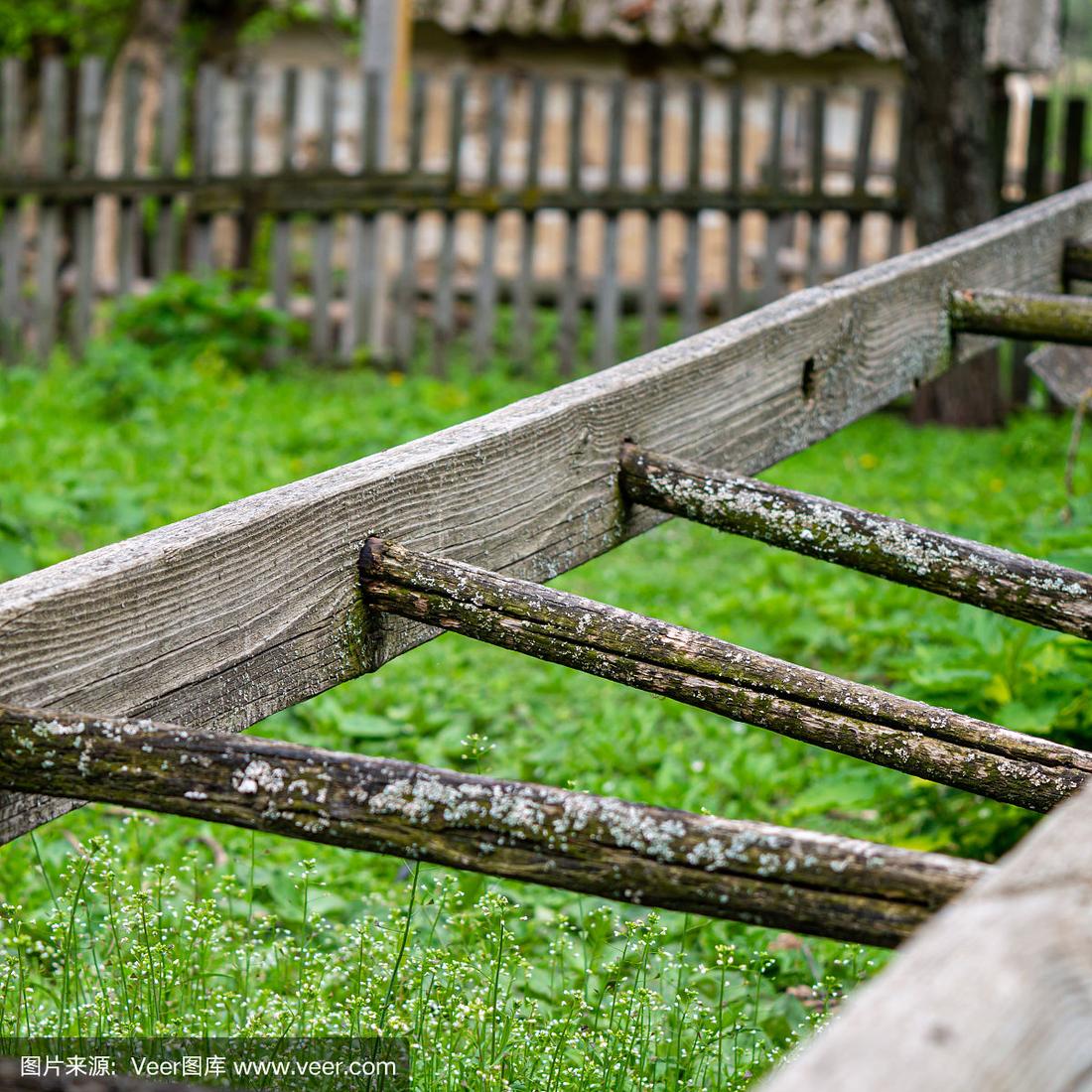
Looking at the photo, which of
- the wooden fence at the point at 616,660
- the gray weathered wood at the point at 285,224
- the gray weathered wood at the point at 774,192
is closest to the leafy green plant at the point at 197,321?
the gray weathered wood at the point at 285,224

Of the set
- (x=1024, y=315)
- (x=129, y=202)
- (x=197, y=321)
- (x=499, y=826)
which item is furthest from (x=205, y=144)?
(x=499, y=826)

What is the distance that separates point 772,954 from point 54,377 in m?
5.93

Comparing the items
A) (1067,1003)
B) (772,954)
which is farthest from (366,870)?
(1067,1003)

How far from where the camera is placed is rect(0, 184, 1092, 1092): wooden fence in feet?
2.51

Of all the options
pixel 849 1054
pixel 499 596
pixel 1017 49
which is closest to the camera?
pixel 849 1054

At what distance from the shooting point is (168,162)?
787 cm

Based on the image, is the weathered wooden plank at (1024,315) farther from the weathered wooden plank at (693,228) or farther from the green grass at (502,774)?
the weathered wooden plank at (693,228)

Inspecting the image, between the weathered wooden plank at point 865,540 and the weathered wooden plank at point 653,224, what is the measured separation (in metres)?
6.13

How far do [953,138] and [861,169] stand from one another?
86cm

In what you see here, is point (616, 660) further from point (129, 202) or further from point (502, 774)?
point (129, 202)

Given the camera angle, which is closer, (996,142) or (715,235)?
(996,142)

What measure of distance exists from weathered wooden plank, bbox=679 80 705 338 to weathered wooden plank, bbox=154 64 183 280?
9.68 ft

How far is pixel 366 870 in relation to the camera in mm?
2916

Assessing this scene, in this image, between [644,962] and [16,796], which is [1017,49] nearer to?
[644,962]
